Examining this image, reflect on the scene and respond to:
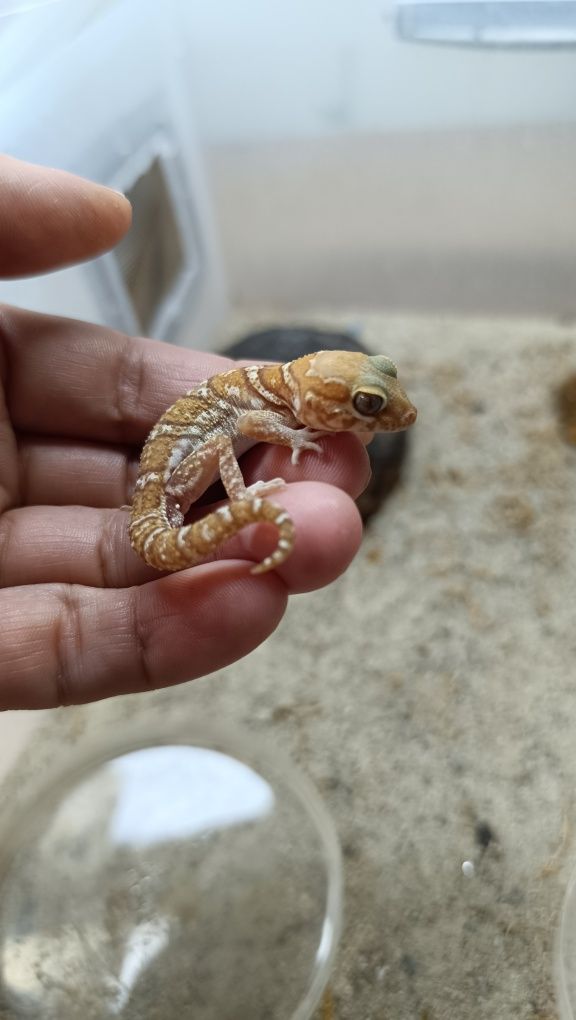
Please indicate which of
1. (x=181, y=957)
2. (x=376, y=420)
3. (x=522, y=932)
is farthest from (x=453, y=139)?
(x=181, y=957)

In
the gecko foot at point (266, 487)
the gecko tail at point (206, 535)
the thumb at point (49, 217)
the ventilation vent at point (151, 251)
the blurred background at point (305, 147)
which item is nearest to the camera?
the gecko tail at point (206, 535)

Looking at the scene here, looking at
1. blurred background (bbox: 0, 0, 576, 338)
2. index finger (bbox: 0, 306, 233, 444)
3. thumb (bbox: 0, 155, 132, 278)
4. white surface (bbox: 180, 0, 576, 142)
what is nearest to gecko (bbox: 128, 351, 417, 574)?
index finger (bbox: 0, 306, 233, 444)

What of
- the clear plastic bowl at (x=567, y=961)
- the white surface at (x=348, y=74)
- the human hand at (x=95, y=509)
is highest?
the white surface at (x=348, y=74)

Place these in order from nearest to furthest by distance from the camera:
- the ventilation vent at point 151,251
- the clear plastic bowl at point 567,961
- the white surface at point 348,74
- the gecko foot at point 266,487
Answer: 1. the gecko foot at point 266,487
2. the clear plastic bowl at point 567,961
3. the ventilation vent at point 151,251
4. the white surface at point 348,74

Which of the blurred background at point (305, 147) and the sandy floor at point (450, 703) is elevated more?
the blurred background at point (305, 147)

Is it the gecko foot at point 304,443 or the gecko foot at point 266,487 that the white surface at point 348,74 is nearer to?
the gecko foot at point 304,443

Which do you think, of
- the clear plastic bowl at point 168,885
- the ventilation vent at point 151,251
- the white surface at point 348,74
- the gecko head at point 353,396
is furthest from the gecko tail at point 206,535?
the white surface at point 348,74

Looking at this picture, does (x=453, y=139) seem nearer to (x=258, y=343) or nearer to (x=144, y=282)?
(x=258, y=343)

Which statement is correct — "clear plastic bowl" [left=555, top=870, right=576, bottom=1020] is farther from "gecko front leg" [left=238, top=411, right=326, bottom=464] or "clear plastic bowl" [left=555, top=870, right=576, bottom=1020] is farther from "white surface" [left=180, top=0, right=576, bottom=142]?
"white surface" [left=180, top=0, right=576, bottom=142]

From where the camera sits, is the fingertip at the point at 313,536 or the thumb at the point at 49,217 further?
the thumb at the point at 49,217
